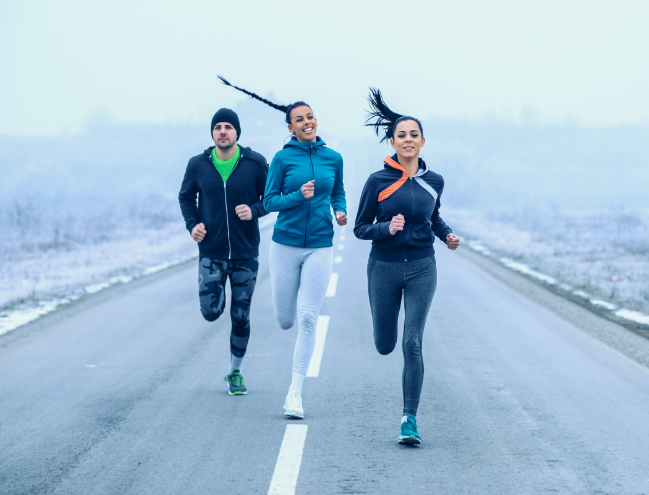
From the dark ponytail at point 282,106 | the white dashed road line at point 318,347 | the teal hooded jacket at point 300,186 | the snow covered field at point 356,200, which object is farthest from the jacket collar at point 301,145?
the snow covered field at point 356,200

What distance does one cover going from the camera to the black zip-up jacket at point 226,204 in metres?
5.76

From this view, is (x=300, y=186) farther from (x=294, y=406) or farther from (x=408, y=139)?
(x=294, y=406)

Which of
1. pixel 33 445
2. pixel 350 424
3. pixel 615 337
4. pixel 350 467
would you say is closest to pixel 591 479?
pixel 350 467

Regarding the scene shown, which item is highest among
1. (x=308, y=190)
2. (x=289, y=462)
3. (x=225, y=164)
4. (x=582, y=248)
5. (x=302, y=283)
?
(x=225, y=164)

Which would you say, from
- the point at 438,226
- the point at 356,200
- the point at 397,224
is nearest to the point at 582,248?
the point at 438,226

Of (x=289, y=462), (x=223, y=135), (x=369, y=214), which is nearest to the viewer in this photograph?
(x=289, y=462)

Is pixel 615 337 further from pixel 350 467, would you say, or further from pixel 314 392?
pixel 350 467

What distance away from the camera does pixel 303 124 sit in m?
5.23

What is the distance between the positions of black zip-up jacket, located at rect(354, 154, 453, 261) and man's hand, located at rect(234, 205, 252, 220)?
1037 mm

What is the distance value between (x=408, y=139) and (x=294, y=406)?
6.37ft

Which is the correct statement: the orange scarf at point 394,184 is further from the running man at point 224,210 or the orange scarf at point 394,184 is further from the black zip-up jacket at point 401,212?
the running man at point 224,210

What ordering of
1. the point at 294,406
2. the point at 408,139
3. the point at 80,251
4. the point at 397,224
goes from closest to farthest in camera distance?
the point at 397,224 < the point at 408,139 < the point at 294,406 < the point at 80,251

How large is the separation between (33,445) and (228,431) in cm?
119

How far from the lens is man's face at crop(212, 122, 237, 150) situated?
5.73m
